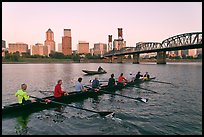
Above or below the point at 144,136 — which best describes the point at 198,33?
above

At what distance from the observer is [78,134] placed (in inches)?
486

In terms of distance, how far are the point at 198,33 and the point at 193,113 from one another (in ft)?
291

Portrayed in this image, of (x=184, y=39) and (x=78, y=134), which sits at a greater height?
(x=184, y=39)

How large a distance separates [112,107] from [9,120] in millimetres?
8626

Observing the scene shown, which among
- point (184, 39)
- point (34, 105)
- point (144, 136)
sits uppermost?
point (184, 39)

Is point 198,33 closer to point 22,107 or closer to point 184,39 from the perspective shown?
point 184,39

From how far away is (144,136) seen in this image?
40.4 ft

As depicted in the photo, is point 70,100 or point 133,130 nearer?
point 133,130

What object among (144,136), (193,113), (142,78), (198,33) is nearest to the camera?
(144,136)

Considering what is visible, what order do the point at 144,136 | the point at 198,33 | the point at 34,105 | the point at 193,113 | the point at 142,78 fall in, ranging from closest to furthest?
the point at 144,136
the point at 34,105
the point at 193,113
the point at 142,78
the point at 198,33

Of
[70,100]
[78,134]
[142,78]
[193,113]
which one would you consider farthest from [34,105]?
[142,78]

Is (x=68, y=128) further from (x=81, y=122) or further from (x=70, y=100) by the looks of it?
(x=70, y=100)

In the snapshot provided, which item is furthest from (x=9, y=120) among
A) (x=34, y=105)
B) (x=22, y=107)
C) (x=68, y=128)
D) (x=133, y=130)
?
(x=133, y=130)

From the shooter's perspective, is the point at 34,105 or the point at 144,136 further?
the point at 34,105
